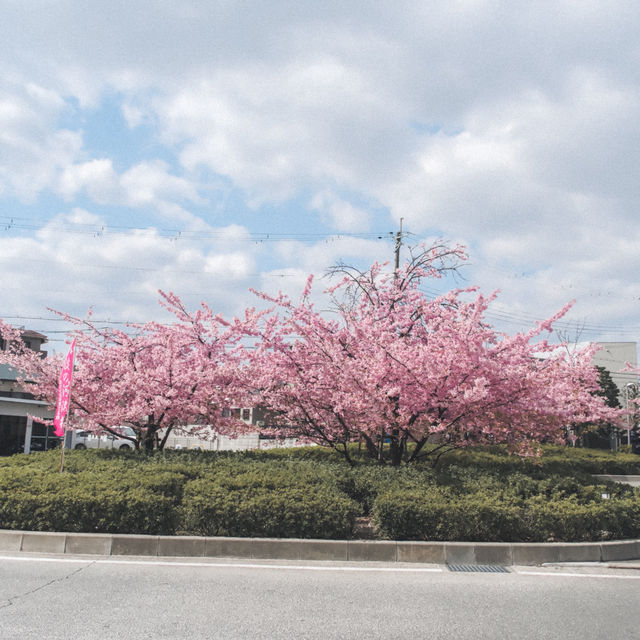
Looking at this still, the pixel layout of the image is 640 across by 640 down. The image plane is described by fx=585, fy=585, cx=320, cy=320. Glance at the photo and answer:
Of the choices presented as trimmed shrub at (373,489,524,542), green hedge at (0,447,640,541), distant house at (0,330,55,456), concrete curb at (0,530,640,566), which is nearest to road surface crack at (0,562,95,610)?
concrete curb at (0,530,640,566)

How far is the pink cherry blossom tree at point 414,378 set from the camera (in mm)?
10617

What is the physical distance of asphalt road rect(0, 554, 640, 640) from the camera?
496cm

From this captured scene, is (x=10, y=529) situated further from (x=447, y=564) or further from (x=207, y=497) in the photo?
(x=447, y=564)

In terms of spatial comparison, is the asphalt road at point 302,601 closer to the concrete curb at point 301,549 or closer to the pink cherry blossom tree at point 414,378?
the concrete curb at point 301,549

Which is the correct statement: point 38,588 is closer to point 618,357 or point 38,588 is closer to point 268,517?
point 268,517

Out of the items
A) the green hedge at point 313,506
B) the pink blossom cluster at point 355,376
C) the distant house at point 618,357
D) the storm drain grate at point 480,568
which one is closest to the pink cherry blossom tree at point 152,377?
the pink blossom cluster at point 355,376

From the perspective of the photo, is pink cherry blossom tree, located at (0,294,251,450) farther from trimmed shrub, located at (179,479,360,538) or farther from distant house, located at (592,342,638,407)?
distant house, located at (592,342,638,407)

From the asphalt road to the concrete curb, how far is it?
26cm

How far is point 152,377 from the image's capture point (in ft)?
45.6

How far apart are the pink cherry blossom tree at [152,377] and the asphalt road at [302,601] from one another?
21.8ft

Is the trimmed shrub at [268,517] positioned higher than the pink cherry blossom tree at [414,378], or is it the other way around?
the pink cherry blossom tree at [414,378]

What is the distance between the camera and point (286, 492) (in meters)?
8.52

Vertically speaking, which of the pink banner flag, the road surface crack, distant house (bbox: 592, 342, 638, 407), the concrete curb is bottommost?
the road surface crack

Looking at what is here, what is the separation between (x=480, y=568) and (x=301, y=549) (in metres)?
2.29
